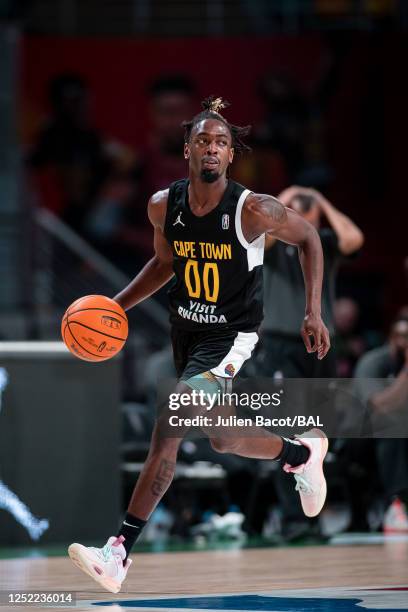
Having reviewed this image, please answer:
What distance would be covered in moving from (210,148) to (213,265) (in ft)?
1.64

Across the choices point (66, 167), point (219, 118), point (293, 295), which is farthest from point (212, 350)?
point (66, 167)

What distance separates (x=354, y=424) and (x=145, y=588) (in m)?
2.01

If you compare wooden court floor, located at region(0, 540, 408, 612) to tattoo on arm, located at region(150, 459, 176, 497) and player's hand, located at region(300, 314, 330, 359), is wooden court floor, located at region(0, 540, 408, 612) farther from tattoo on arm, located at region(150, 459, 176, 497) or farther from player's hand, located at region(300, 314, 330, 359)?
player's hand, located at region(300, 314, 330, 359)

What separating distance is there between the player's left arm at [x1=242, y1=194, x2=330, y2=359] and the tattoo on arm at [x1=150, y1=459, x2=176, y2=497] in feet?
2.47

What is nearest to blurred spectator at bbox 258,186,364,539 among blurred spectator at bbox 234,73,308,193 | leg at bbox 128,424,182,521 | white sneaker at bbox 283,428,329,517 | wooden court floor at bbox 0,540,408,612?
wooden court floor at bbox 0,540,408,612

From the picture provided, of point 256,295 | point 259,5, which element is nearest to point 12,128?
point 259,5

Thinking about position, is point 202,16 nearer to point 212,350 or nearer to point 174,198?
point 174,198

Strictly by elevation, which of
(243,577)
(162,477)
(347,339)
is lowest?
(243,577)

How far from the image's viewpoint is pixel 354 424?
23.1 feet

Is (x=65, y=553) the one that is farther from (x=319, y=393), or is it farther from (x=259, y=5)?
(x=259, y=5)

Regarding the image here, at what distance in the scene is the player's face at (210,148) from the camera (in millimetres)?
5152

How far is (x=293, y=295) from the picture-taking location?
7.77 metres

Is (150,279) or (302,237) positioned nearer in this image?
(302,237)

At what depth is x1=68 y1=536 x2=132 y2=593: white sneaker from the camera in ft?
15.9
